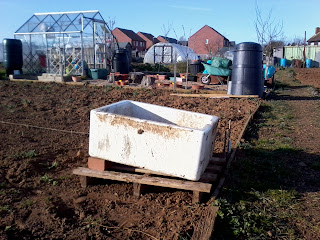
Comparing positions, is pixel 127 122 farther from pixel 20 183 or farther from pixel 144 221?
pixel 20 183

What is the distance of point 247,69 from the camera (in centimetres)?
1012

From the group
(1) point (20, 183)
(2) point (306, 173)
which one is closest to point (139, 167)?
(1) point (20, 183)

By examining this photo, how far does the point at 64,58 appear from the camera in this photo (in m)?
19.0

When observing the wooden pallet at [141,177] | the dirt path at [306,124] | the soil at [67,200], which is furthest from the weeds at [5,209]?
the dirt path at [306,124]

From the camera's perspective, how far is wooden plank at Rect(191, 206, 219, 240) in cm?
261

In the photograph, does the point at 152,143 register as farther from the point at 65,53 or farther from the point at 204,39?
the point at 204,39

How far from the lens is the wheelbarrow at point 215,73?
14.8 meters

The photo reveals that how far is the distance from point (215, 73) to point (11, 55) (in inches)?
484

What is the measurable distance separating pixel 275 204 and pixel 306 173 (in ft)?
3.99

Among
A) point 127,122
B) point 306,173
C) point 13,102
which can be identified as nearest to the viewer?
point 127,122

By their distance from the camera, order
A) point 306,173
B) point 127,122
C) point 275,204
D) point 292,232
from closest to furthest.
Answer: point 292,232, point 275,204, point 127,122, point 306,173

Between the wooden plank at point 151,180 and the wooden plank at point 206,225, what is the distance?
23cm

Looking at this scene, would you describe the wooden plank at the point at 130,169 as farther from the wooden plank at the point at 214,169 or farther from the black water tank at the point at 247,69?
the black water tank at the point at 247,69

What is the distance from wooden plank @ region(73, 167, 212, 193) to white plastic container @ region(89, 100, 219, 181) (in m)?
0.08
